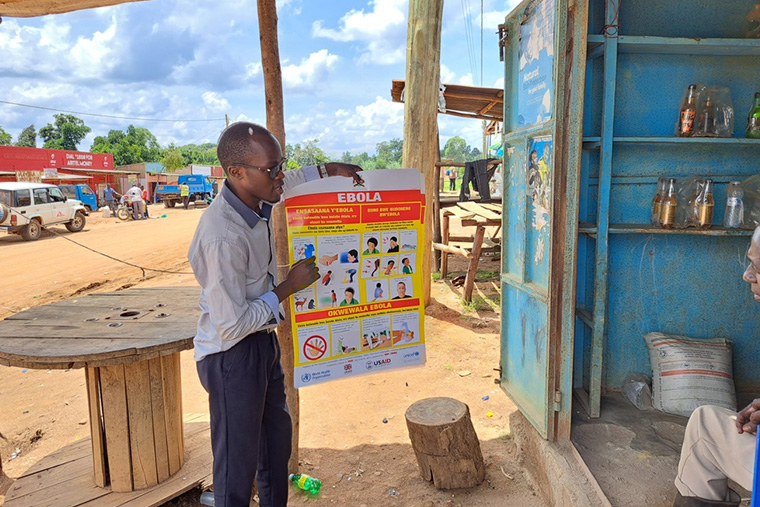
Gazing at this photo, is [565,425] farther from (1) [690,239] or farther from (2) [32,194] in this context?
(2) [32,194]

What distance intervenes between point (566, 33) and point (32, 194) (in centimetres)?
1564

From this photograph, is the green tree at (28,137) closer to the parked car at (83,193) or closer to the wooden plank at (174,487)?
→ the parked car at (83,193)

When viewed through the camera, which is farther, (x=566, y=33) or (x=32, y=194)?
(x=32, y=194)

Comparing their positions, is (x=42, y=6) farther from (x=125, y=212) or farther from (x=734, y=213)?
(x=125, y=212)

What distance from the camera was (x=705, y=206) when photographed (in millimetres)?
3119

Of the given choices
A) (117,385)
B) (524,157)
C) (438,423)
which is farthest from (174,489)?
(524,157)

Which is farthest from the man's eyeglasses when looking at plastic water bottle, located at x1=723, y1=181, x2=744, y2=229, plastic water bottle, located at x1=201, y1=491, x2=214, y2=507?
plastic water bottle, located at x1=723, y1=181, x2=744, y2=229

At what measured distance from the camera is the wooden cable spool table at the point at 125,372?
2.58m

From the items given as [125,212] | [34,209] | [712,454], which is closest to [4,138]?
[125,212]

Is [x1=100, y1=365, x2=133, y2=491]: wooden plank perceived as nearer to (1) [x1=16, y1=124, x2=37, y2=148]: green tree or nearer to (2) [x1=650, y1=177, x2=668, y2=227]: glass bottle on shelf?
(2) [x1=650, y1=177, x2=668, y2=227]: glass bottle on shelf

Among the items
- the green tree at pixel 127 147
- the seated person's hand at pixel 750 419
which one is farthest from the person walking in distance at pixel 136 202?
the green tree at pixel 127 147

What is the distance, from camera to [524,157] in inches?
128

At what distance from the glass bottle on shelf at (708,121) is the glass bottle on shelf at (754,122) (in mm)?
186

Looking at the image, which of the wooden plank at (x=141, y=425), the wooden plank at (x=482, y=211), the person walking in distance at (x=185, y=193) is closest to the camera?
the wooden plank at (x=141, y=425)
